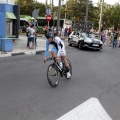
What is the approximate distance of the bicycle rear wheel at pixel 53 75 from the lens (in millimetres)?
7297

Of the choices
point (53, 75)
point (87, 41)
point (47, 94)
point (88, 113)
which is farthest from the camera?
point (87, 41)

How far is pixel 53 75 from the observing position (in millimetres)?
7371

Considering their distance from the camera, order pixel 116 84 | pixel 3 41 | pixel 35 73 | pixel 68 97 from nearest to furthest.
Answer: pixel 68 97 → pixel 116 84 → pixel 35 73 → pixel 3 41

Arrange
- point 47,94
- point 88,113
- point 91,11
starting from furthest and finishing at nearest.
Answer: point 91,11
point 47,94
point 88,113

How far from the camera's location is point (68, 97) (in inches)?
248

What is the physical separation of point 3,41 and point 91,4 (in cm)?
4416

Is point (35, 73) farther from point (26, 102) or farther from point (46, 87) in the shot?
point (26, 102)

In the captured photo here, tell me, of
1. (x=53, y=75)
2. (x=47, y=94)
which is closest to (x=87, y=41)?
(x=53, y=75)

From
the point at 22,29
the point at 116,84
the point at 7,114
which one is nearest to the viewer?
the point at 7,114

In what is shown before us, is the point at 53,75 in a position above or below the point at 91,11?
below

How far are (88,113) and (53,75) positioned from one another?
245 cm

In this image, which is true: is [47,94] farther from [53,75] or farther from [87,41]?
[87,41]

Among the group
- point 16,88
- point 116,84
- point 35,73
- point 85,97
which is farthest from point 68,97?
point 35,73

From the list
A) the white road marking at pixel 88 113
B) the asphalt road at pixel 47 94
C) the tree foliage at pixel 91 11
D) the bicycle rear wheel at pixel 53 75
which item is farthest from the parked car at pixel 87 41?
the tree foliage at pixel 91 11
